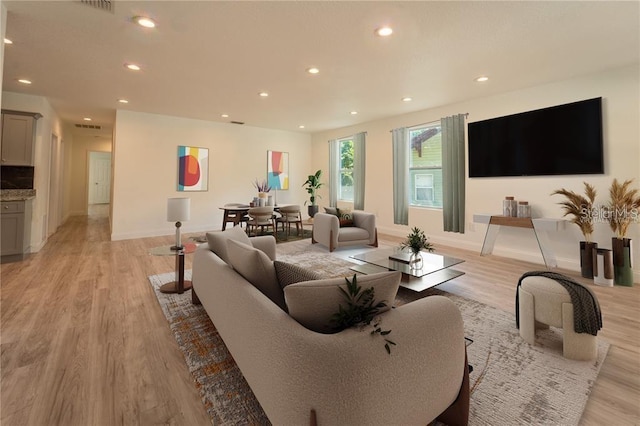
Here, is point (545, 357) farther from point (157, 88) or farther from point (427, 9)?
point (157, 88)

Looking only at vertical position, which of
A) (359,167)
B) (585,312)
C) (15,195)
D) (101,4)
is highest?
(101,4)

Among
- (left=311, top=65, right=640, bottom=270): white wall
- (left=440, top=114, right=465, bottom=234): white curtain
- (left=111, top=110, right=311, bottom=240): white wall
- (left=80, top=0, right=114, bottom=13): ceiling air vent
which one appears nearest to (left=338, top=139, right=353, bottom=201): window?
(left=311, top=65, right=640, bottom=270): white wall

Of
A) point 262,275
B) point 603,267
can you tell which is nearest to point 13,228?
point 262,275

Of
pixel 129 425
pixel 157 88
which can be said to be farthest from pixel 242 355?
pixel 157 88

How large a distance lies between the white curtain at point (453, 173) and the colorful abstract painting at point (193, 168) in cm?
533

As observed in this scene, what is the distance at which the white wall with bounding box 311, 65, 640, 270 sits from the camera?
333 cm

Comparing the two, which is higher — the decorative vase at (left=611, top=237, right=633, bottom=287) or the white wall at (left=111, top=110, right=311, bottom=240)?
the white wall at (left=111, top=110, right=311, bottom=240)

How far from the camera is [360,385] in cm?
86

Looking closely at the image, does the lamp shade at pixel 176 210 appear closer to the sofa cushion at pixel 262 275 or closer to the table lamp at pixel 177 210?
the table lamp at pixel 177 210

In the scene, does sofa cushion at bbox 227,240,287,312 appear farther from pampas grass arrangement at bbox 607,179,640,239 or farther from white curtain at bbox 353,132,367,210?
white curtain at bbox 353,132,367,210

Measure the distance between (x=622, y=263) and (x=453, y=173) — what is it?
2.51 meters

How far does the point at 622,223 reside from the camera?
3.19 metres

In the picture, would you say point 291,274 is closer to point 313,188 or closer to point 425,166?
point 425,166

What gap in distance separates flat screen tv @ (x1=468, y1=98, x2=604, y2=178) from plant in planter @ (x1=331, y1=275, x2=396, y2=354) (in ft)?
14.1
